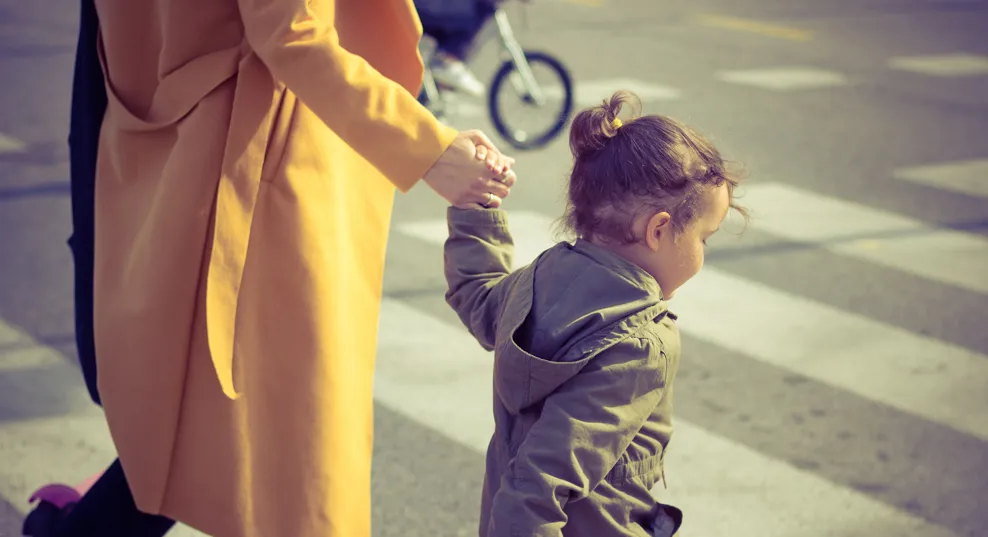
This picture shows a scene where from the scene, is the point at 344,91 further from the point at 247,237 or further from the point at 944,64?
the point at 944,64

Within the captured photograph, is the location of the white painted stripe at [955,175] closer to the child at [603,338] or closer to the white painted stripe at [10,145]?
the white painted stripe at [10,145]

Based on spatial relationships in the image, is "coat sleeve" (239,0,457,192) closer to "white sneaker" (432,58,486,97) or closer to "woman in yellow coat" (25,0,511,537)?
"woman in yellow coat" (25,0,511,537)

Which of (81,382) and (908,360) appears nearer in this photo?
(81,382)

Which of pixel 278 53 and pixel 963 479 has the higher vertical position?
pixel 278 53

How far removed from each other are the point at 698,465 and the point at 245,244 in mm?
2116

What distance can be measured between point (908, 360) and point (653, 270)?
304cm

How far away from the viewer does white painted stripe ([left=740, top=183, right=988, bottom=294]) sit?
5922mm

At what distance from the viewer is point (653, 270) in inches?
84.1

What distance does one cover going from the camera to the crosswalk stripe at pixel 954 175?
7312 millimetres

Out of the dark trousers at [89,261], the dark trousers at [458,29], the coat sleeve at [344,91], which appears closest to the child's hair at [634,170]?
the coat sleeve at [344,91]

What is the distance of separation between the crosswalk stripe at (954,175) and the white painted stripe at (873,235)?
0.77 m

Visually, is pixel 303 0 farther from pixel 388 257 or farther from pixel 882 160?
pixel 882 160

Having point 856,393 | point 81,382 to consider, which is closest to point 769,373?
point 856,393

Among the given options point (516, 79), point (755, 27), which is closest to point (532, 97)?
point (516, 79)
